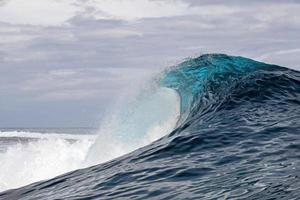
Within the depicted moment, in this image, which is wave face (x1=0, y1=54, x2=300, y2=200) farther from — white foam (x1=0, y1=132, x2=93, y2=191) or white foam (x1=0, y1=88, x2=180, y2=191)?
white foam (x1=0, y1=132, x2=93, y2=191)

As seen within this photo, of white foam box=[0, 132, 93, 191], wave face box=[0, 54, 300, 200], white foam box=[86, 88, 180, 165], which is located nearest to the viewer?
wave face box=[0, 54, 300, 200]

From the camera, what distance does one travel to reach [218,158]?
7.42m

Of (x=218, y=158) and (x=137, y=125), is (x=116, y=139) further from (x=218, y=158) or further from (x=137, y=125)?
(x=218, y=158)

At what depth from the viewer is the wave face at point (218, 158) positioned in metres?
6.20

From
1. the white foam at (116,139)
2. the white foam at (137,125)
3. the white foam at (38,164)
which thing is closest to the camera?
the white foam at (137,125)

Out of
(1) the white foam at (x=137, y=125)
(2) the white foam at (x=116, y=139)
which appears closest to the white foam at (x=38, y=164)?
(2) the white foam at (x=116, y=139)

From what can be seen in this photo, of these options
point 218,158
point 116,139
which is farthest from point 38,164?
point 218,158

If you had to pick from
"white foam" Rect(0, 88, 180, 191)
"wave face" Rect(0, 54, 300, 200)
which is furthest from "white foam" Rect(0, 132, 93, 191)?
"wave face" Rect(0, 54, 300, 200)

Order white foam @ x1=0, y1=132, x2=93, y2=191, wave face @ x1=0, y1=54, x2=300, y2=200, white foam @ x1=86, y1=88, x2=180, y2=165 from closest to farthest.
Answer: wave face @ x1=0, y1=54, x2=300, y2=200 < white foam @ x1=86, y1=88, x2=180, y2=165 < white foam @ x1=0, y1=132, x2=93, y2=191

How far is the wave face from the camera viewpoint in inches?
244

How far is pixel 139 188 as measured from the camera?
659cm

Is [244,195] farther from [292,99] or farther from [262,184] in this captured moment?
[292,99]

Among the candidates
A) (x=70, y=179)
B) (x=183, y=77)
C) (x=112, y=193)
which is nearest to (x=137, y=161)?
(x=70, y=179)

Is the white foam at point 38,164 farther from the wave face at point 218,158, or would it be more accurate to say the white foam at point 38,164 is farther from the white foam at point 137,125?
the wave face at point 218,158
